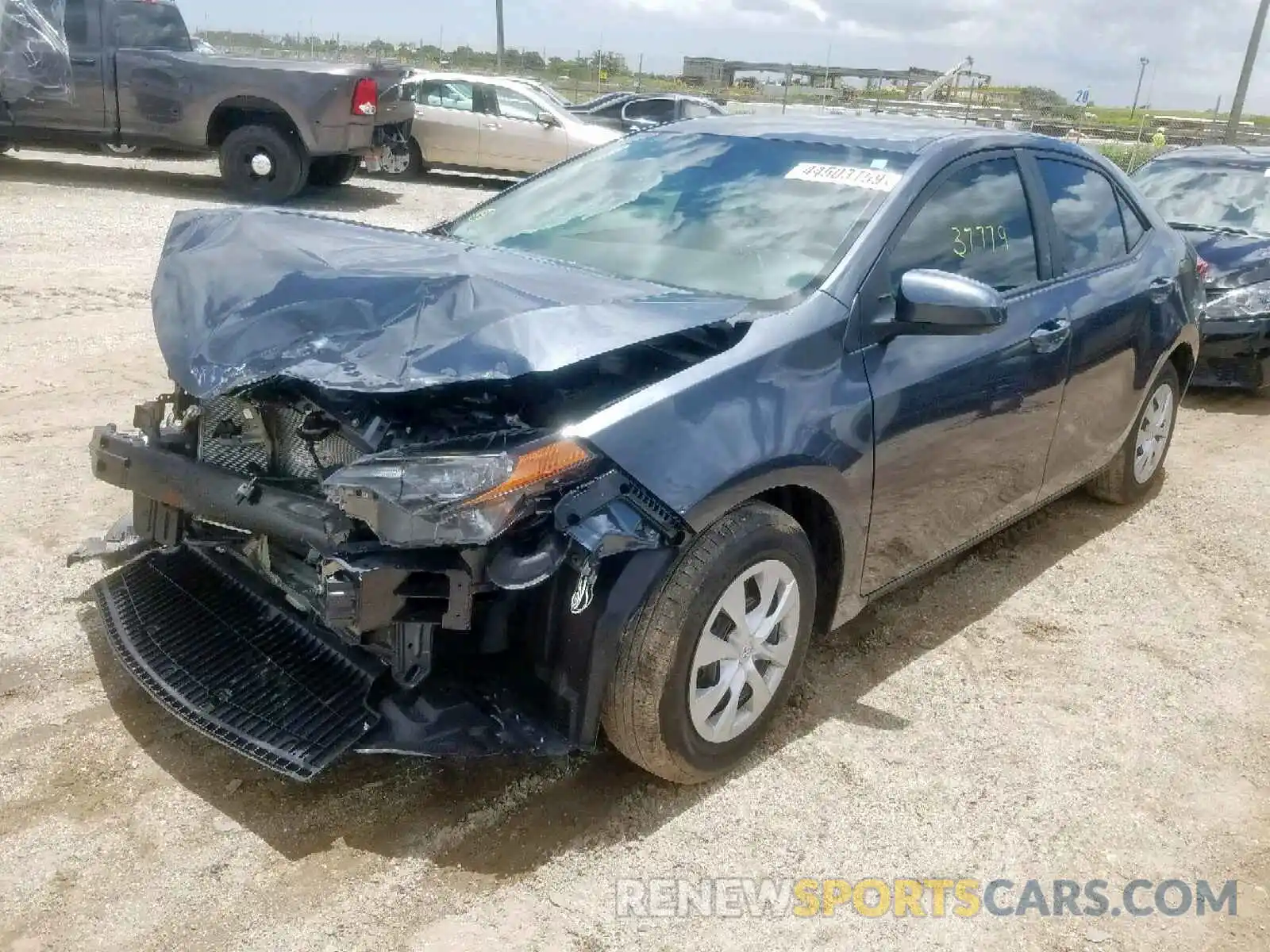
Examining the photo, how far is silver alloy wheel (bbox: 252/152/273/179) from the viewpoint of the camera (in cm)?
1191

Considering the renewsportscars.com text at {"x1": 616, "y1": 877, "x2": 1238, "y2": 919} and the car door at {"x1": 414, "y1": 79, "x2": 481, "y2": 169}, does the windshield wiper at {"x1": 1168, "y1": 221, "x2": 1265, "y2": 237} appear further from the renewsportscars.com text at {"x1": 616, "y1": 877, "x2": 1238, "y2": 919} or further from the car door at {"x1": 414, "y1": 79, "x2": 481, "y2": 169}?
the car door at {"x1": 414, "y1": 79, "x2": 481, "y2": 169}

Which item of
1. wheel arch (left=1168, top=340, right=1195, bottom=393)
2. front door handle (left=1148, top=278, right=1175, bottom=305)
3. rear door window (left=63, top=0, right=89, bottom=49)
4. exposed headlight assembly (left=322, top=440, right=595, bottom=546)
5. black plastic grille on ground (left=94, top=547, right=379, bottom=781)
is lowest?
black plastic grille on ground (left=94, top=547, right=379, bottom=781)

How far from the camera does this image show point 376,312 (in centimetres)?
275

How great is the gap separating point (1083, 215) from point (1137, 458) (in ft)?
4.45

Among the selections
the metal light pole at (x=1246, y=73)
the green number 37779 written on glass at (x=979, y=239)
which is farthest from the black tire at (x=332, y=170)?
the metal light pole at (x=1246, y=73)

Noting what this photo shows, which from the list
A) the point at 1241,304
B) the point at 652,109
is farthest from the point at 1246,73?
the point at 1241,304

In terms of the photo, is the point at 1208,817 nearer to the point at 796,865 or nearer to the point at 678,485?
the point at 796,865

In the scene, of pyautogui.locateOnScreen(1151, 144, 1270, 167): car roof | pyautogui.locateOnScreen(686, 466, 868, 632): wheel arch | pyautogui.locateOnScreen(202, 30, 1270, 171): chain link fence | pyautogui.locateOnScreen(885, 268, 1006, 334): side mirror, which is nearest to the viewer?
pyautogui.locateOnScreen(686, 466, 868, 632): wheel arch

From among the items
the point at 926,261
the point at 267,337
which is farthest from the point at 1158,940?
the point at 267,337

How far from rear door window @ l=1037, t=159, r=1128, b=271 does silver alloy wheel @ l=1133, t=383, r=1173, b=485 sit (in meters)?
0.88

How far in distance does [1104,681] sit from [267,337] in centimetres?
286

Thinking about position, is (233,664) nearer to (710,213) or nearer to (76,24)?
(710,213)

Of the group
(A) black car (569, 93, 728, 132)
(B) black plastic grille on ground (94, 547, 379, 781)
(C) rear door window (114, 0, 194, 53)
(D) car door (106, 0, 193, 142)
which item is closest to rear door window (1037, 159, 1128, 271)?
(B) black plastic grille on ground (94, 547, 379, 781)

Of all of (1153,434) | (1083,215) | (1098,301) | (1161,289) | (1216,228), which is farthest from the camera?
(1216,228)
